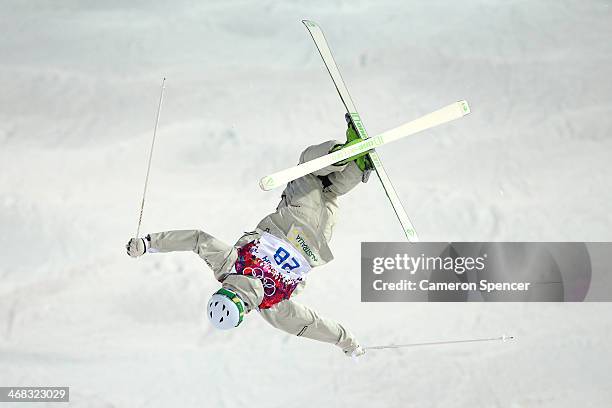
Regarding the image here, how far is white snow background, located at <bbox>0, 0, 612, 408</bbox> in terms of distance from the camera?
239cm

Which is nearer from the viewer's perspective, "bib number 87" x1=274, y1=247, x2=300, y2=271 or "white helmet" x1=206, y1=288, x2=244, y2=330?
"white helmet" x1=206, y1=288, x2=244, y2=330

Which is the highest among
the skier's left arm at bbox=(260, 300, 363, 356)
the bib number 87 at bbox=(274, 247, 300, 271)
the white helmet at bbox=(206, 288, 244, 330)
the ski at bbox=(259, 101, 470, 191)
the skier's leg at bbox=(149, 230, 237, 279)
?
the ski at bbox=(259, 101, 470, 191)

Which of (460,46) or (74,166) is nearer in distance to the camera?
(74,166)

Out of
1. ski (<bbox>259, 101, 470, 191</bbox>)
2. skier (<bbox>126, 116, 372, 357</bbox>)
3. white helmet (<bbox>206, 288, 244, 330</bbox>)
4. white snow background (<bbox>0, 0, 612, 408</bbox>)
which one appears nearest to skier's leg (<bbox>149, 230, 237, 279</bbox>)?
skier (<bbox>126, 116, 372, 357</bbox>)

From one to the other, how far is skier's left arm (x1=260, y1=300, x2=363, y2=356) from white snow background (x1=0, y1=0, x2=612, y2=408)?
31 cm

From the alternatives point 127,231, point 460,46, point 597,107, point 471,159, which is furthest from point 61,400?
point 597,107

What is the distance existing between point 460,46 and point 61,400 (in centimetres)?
165

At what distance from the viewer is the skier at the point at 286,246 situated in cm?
196

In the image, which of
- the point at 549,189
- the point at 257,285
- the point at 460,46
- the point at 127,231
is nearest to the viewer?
the point at 257,285

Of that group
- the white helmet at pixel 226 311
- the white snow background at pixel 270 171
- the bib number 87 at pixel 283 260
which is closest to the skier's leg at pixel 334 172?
the bib number 87 at pixel 283 260

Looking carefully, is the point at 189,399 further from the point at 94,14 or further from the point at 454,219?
the point at 94,14

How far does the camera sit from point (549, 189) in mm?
2764

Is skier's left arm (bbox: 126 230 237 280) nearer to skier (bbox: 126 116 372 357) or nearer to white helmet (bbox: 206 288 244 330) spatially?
skier (bbox: 126 116 372 357)

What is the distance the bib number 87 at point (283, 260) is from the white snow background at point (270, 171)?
485mm
